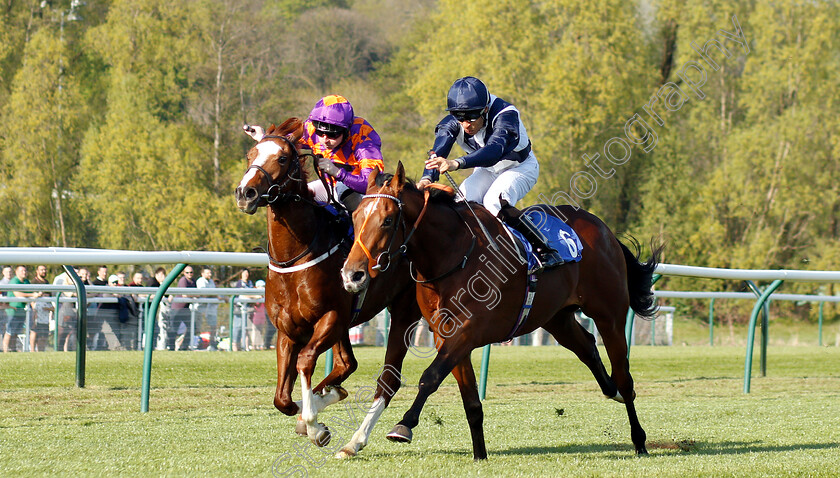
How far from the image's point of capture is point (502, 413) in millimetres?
6879

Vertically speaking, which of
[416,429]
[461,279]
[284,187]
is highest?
[284,187]

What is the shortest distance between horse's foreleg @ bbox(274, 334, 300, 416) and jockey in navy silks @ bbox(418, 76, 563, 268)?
3.82ft

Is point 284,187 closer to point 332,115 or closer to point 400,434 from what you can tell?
point 332,115

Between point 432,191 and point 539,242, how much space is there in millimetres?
798

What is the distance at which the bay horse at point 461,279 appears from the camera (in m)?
4.45

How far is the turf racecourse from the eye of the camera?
4.56m

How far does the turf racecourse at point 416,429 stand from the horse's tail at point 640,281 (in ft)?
2.65

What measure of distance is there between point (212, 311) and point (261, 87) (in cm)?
1653

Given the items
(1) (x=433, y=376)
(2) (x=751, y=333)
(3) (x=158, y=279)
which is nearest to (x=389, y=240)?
(1) (x=433, y=376)

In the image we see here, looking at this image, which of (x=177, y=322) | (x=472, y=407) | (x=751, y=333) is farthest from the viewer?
(x=177, y=322)

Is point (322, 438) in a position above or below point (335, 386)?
below

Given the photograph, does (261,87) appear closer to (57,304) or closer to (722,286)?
(722,286)

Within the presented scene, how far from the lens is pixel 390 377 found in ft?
16.6

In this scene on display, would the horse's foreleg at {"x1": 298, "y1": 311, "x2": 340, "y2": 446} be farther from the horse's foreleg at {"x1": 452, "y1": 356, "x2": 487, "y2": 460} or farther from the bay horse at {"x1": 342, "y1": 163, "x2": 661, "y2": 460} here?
the horse's foreleg at {"x1": 452, "y1": 356, "x2": 487, "y2": 460}
